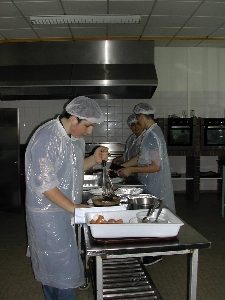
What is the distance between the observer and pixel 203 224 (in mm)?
4281

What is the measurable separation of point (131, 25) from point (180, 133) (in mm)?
1842

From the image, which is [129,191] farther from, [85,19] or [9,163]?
[9,163]

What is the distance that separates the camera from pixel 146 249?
1.49 meters

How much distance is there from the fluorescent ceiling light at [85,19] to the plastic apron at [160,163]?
1.81 metres

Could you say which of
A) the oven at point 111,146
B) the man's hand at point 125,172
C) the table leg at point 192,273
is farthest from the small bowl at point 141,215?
the oven at point 111,146

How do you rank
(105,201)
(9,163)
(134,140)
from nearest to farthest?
(105,201) < (134,140) < (9,163)

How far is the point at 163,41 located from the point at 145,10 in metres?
1.59

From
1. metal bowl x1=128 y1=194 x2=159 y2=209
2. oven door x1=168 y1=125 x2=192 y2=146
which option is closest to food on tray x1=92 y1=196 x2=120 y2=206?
metal bowl x1=128 y1=194 x2=159 y2=209

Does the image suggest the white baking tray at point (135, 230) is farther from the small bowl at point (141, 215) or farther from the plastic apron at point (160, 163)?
the plastic apron at point (160, 163)

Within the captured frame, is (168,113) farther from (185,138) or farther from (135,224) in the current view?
(135,224)

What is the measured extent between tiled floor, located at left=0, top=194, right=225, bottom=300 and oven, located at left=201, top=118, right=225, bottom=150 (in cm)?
142

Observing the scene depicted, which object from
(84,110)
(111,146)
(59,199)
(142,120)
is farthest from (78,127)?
(111,146)

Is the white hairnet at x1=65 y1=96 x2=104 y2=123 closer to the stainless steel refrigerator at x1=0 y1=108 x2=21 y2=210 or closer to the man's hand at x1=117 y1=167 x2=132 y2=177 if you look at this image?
the man's hand at x1=117 y1=167 x2=132 y2=177

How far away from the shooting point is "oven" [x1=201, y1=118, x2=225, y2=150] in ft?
17.6
